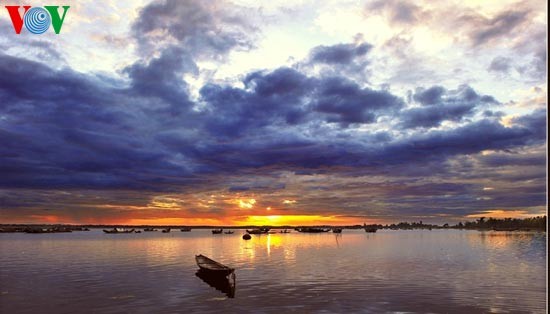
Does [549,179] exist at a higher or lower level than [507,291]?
higher

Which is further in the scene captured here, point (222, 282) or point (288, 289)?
point (222, 282)

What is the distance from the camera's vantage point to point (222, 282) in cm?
4722

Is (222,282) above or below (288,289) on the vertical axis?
above

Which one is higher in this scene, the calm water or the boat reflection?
the boat reflection

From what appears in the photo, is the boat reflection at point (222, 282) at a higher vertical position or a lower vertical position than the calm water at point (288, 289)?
higher

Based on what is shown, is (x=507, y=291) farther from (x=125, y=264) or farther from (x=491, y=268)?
(x=125, y=264)

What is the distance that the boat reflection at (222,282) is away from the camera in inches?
1712

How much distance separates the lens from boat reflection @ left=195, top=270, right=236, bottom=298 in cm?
4349

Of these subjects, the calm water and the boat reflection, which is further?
the boat reflection

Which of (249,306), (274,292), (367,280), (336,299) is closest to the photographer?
(249,306)

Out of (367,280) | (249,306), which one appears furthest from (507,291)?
(249,306)

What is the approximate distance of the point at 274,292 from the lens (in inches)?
1737

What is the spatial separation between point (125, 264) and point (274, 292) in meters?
41.9

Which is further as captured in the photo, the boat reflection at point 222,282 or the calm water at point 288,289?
the boat reflection at point 222,282
